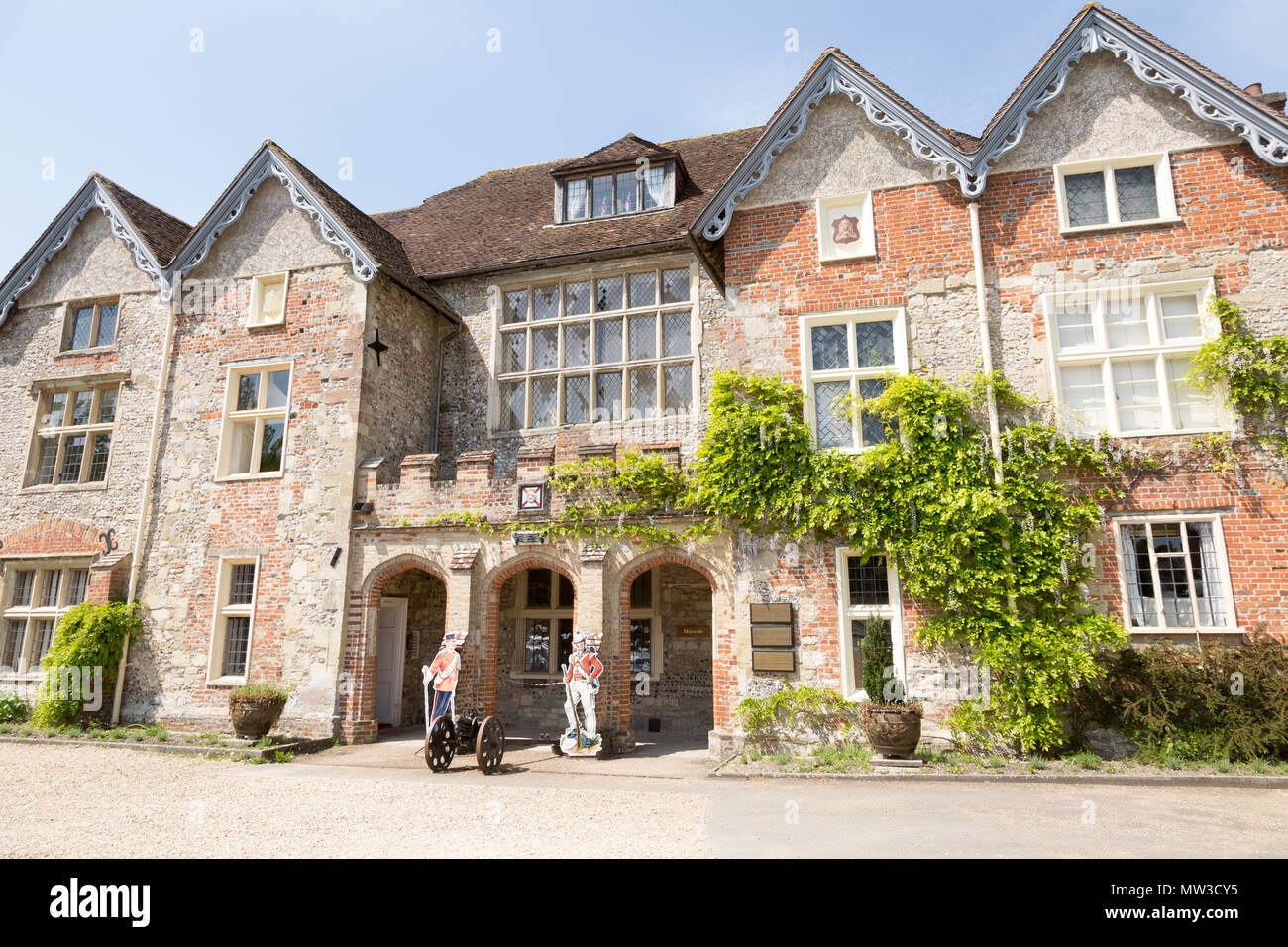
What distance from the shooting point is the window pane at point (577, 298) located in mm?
16172

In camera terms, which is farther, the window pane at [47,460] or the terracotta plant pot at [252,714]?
the window pane at [47,460]

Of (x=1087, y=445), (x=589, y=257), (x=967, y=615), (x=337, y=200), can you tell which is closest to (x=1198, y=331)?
(x=1087, y=445)

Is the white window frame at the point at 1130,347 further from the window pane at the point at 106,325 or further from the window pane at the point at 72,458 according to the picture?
the window pane at the point at 72,458

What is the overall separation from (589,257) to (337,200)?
5.68 m

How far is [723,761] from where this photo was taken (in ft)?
37.3

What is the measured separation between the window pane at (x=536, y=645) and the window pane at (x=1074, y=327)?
10.9m

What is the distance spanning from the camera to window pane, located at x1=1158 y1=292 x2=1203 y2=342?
11.4 meters

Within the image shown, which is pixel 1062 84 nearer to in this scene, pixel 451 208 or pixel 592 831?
pixel 592 831

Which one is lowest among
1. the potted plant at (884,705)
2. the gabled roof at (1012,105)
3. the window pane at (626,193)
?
the potted plant at (884,705)

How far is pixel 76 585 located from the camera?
1611 cm

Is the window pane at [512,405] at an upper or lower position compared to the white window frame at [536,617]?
upper

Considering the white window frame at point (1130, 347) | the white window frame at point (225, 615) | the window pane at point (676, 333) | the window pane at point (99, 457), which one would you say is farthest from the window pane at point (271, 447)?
the white window frame at point (1130, 347)

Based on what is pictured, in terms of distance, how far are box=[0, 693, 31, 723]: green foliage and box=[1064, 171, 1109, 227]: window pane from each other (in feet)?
69.0

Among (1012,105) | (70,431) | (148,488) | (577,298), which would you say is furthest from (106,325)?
(1012,105)
